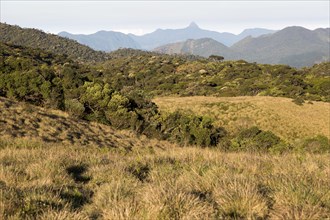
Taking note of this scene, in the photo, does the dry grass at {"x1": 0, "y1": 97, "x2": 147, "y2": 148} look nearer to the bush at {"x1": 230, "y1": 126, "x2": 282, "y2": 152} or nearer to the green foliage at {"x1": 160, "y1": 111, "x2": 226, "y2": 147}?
the green foliage at {"x1": 160, "y1": 111, "x2": 226, "y2": 147}

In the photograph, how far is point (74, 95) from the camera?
28.9 m

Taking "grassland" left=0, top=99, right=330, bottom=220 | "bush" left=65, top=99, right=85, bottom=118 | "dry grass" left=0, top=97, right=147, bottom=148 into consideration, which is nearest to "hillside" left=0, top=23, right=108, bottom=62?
"bush" left=65, top=99, right=85, bottom=118

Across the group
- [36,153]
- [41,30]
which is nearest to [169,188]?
[36,153]

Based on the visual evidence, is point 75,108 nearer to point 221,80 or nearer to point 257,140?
point 257,140

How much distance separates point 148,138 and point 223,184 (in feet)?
68.4

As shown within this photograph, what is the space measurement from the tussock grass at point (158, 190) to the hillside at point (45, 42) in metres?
148

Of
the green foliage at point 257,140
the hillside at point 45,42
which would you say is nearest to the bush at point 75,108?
the green foliage at point 257,140

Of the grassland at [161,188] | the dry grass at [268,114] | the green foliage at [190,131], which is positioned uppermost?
the grassland at [161,188]

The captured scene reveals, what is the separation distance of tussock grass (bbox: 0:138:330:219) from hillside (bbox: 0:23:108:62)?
148398 mm

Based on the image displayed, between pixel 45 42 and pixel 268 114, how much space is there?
144095 mm

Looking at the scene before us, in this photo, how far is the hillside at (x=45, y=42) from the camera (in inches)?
6029

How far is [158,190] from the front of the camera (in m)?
4.46

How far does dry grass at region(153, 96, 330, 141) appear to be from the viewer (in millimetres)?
38450

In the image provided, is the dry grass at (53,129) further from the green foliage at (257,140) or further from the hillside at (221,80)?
the hillside at (221,80)
